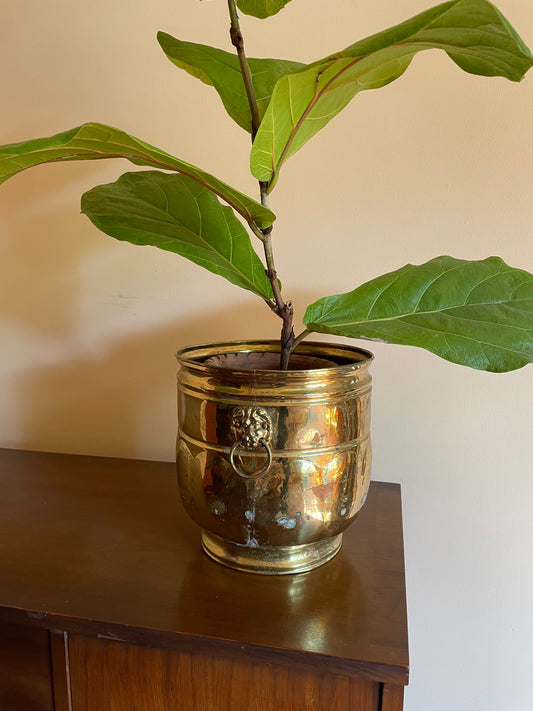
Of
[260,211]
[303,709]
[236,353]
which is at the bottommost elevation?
[303,709]

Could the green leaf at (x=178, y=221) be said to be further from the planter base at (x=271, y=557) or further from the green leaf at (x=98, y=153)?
the planter base at (x=271, y=557)

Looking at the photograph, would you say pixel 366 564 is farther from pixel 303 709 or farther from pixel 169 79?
pixel 169 79

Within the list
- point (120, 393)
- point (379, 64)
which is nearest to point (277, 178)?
point (379, 64)

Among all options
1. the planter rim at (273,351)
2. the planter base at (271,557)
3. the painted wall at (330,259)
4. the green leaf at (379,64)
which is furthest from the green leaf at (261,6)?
the planter base at (271,557)

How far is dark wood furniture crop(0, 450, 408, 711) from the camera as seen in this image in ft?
1.53

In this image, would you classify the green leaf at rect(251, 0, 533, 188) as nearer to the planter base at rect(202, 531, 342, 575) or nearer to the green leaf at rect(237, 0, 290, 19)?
the green leaf at rect(237, 0, 290, 19)

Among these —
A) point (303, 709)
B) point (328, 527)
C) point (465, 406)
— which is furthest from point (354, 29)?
point (303, 709)

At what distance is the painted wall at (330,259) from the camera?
2.60 feet

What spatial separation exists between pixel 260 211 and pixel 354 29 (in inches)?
19.0

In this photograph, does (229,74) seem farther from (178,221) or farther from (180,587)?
(180,587)

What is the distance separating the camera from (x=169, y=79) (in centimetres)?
88

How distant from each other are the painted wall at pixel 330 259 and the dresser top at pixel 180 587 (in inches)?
6.9

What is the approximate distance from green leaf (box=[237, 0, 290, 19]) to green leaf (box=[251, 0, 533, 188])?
0.15 m

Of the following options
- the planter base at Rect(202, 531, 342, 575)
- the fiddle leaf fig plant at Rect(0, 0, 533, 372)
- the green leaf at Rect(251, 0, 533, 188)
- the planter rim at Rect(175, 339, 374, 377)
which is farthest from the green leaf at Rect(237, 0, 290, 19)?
the planter base at Rect(202, 531, 342, 575)
